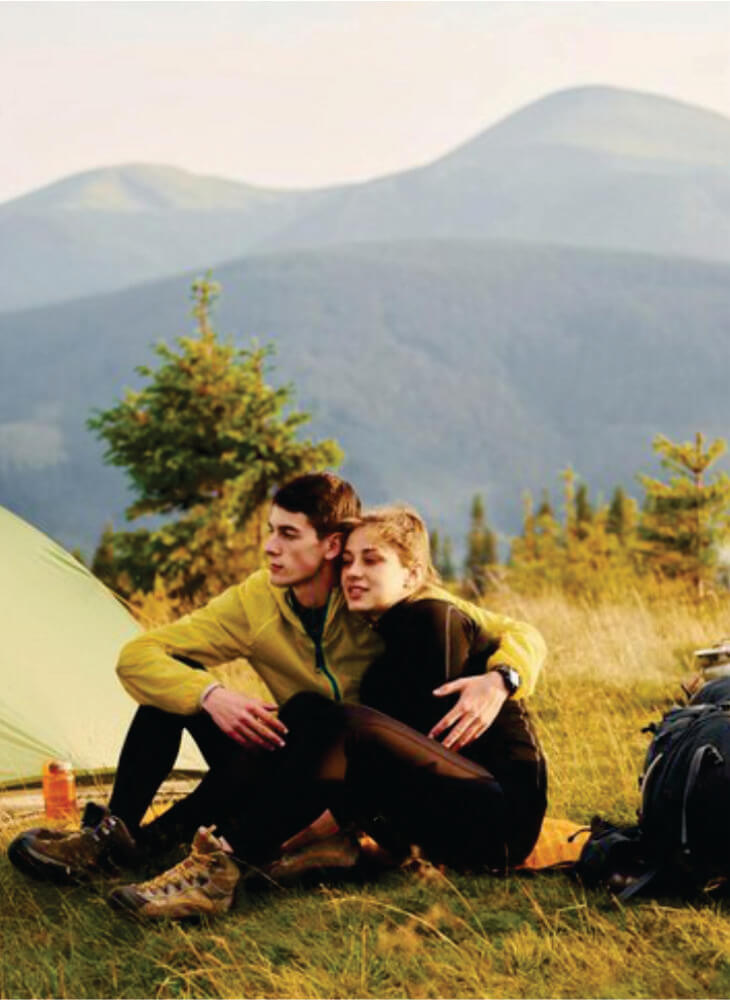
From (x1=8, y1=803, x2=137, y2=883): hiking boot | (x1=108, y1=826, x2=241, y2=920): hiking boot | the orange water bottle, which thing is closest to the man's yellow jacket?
(x1=8, y1=803, x2=137, y2=883): hiking boot

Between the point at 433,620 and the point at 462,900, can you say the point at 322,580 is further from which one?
the point at 462,900

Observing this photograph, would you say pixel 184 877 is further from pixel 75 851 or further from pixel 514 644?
pixel 514 644

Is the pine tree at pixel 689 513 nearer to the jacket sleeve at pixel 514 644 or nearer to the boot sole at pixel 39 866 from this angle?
the jacket sleeve at pixel 514 644

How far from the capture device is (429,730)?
475cm

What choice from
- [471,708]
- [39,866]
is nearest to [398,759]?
[471,708]

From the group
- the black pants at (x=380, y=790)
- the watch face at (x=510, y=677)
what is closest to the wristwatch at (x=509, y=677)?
the watch face at (x=510, y=677)

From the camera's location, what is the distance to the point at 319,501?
16.1ft

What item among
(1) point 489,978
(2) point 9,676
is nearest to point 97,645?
(2) point 9,676

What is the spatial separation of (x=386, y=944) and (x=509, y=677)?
2.92 feet

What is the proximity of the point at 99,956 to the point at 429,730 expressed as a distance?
116 centimetres

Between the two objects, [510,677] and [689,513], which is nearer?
[510,677]

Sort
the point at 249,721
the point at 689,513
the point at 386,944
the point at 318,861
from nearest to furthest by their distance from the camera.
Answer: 1. the point at 386,944
2. the point at 249,721
3. the point at 318,861
4. the point at 689,513

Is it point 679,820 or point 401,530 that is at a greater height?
point 401,530

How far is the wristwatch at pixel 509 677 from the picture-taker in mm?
4703
